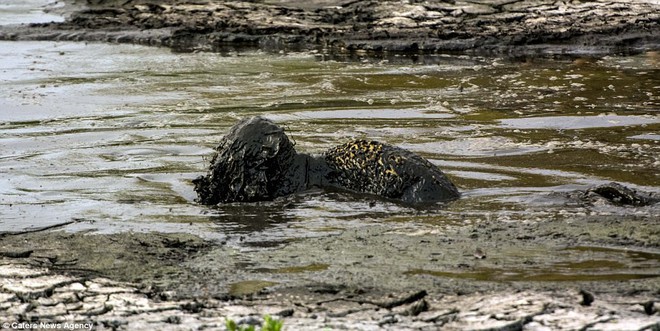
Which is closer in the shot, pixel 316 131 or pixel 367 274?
pixel 367 274

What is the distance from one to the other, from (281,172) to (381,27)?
29.3 feet

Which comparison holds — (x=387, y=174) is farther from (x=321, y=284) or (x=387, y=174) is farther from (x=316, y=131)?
(x=316, y=131)

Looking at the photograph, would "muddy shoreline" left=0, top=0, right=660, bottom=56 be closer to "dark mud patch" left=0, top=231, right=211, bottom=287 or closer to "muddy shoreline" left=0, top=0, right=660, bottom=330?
"muddy shoreline" left=0, top=0, right=660, bottom=330

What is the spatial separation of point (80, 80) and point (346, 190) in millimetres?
7301

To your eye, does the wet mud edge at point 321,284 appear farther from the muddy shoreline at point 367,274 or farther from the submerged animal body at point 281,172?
the submerged animal body at point 281,172

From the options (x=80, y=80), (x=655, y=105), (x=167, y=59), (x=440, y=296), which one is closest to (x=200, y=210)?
(x=440, y=296)

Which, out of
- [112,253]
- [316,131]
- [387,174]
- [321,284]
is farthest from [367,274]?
[316,131]

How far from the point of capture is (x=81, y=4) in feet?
70.5

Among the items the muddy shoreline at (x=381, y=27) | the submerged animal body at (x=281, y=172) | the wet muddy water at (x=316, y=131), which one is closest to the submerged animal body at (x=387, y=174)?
the submerged animal body at (x=281, y=172)

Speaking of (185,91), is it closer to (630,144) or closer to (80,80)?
(80,80)

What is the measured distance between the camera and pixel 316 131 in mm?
10812

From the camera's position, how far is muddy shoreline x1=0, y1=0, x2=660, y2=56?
1594 centimetres

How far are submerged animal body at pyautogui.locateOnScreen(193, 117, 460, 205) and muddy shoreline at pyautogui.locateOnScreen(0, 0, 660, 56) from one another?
25.3 feet

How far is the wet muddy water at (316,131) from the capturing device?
7.57 meters
